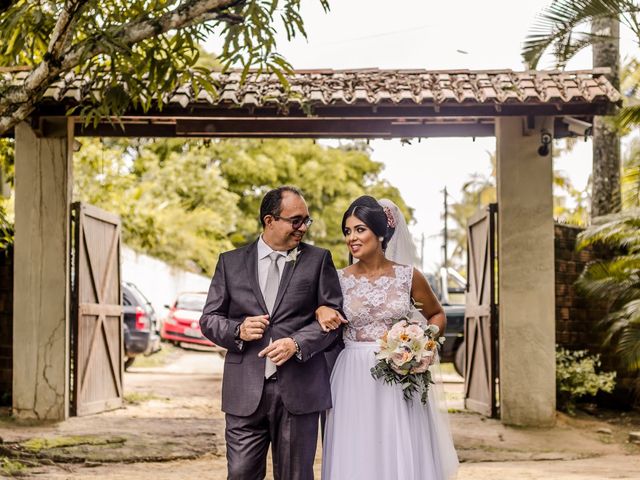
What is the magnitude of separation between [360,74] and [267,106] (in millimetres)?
1392

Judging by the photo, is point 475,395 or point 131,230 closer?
point 475,395

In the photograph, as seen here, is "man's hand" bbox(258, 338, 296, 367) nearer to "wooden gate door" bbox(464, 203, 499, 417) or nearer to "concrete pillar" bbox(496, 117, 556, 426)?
"concrete pillar" bbox(496, 117, 556, 426)

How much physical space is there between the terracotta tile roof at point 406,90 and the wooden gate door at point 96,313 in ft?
6.62

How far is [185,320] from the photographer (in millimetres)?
21984

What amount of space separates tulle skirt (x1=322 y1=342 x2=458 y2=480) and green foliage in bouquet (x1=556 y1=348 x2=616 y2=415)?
6.79 m

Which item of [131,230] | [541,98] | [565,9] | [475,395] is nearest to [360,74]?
[541,98]

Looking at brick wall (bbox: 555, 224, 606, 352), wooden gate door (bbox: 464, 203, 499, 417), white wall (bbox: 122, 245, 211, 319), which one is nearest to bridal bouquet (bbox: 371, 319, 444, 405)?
wooden gate door (bbox: 464, 203, 499, 417)

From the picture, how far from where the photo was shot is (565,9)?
42.4 feet

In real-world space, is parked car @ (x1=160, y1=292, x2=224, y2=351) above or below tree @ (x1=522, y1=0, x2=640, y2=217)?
below

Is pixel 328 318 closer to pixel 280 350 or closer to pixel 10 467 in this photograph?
pixel 280 350

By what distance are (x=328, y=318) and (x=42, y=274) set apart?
23.9 ft

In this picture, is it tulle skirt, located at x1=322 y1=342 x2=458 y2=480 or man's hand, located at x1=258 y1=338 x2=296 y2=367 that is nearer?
man's hand, located at x1=258 y1=338 x2=296 y2=367

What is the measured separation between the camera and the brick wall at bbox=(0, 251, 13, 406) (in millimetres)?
12422

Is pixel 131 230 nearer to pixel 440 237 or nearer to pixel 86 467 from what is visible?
pixel 86 467
